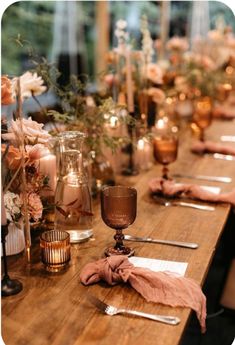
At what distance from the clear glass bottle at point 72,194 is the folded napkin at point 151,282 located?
0.23 meters

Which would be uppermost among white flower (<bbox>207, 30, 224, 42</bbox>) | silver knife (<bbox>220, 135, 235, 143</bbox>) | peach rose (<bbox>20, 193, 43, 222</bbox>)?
white flower (<bbox>207, 30, 224, 42</bbox>)

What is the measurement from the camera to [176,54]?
155 inches

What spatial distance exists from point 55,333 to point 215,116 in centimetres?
290

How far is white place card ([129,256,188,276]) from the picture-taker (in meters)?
1.38

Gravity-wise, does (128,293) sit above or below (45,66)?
below

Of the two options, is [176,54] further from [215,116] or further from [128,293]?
[128,293]

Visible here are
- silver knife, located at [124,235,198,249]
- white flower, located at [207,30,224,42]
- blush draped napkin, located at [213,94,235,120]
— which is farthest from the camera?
white flower, located at [207,30,224,42]

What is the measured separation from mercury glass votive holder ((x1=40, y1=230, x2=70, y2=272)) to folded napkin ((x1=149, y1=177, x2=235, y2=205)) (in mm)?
669

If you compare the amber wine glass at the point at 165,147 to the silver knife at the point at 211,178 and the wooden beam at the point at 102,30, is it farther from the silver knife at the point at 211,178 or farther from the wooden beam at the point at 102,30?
the wooden beam at the point at 102,30

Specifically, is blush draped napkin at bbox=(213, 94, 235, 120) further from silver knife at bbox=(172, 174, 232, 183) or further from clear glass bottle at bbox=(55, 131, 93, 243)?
clear glass bottle at bbox=(55, 131, 93, 243)

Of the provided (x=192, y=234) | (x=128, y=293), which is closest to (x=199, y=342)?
(x=192, y=234)

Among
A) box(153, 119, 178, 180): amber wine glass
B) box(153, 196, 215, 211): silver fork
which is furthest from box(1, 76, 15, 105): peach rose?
box(153, 119, 178, 180): amber wine glass

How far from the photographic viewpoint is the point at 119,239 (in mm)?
1474

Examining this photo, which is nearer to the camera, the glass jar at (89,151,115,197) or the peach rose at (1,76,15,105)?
the peach rose at (1,76,15,105)
